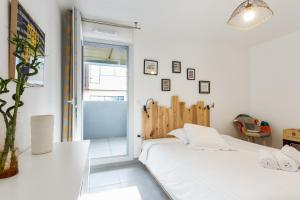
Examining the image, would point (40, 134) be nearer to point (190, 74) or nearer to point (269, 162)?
point (269, 162)

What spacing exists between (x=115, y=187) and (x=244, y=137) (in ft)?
9.53

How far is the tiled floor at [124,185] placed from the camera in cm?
195

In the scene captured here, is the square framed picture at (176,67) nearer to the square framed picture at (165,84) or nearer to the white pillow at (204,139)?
the square framed picture at (165,84)

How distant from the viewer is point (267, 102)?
345 centimetres

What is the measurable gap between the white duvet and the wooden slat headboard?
73cm

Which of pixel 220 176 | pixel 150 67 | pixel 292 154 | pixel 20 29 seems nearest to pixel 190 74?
pixel 150 67

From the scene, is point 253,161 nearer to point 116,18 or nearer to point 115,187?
point 115,187

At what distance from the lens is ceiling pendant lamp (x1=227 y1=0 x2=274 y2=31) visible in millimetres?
1524

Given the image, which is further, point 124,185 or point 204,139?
point 204,139

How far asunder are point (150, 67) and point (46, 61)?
1693 mm

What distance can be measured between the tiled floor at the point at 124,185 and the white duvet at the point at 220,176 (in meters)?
0.25

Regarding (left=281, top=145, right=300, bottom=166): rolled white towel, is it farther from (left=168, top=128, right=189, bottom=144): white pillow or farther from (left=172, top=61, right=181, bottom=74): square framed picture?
(left=172, top=61, right=181, bottom=74): square framed picture

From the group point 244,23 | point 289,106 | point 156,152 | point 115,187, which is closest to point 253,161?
point 156,152

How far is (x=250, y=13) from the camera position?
1.61 metres
